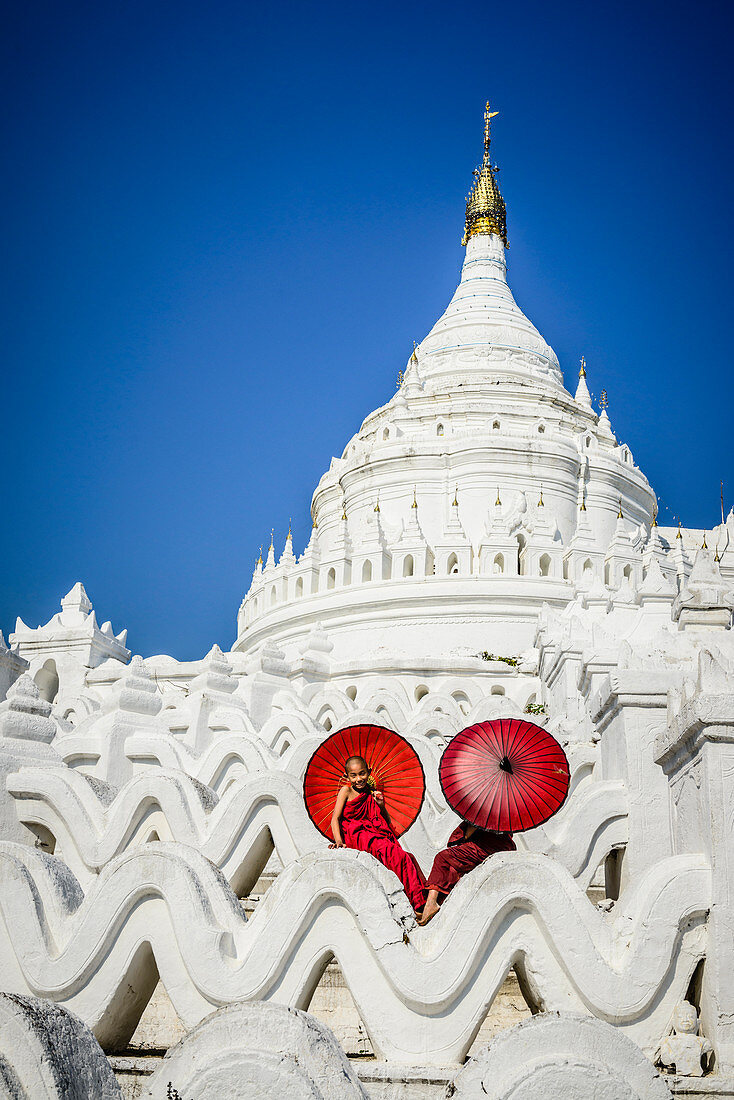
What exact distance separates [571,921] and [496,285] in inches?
2001

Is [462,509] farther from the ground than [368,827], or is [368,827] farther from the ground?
[462,509]

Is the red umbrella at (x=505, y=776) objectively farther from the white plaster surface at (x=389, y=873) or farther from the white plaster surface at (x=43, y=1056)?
the white plaster surface at (x=43, y=1056)

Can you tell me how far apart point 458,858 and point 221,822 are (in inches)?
88.9

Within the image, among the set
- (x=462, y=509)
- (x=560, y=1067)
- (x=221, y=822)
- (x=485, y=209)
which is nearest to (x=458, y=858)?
(x=221, y=822)

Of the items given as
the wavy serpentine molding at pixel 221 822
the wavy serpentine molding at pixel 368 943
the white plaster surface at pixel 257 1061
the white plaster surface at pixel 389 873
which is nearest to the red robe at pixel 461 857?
the white plaster surface at pixel 389 873

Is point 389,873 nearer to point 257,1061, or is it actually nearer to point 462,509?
point 257,1061

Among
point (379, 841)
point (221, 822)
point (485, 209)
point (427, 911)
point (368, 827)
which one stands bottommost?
point (427, 911)

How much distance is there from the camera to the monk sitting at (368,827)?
22.2ft

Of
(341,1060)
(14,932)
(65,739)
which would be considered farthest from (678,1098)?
(65,739)

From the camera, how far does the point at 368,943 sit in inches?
222

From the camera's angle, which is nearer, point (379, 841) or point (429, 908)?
point (429, 908)

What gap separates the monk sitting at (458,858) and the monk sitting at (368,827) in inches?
4.2

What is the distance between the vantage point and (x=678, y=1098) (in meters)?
4.98

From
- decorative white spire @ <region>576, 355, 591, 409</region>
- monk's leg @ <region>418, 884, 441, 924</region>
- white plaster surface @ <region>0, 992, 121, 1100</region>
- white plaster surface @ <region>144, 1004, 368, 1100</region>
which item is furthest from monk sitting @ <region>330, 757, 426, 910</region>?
decorative white spire @ <region>576, 355, 591, 409</region>
